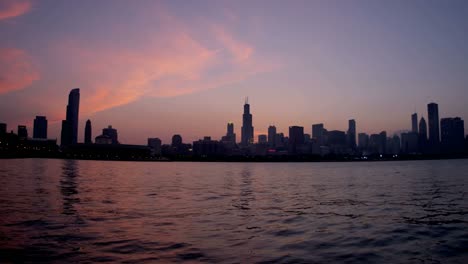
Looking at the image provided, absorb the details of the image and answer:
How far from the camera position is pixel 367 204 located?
40.3 metres

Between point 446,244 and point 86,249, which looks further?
point 446,244

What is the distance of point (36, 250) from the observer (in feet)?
58.5

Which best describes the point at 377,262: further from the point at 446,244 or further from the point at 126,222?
the point at 126,222

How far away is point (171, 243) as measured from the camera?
65.3ft

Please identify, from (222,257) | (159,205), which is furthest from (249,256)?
(159,205)

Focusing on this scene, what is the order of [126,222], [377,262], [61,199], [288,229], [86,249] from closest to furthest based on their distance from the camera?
[377,262] < [86,249] < [288,229] < [126,222] < [61,199]

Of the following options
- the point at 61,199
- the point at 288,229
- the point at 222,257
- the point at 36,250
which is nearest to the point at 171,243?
the point at 222,257

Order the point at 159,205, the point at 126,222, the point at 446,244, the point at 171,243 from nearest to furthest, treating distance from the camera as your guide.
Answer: the point at 171,243
the point at 446,244
the point at 126,222
the point at 159,205

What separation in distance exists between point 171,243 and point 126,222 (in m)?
7.98

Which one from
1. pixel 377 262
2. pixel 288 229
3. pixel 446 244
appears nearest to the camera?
pixel 377 262

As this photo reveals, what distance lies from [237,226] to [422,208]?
22.0 meters

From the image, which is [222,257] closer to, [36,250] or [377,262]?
[377,262]

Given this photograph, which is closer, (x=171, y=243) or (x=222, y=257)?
(x=222, y=257)

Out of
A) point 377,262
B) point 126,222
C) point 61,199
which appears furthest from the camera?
point 61,199
